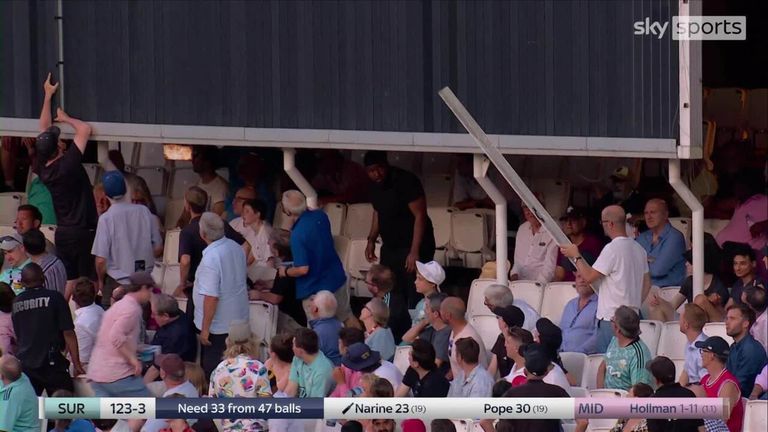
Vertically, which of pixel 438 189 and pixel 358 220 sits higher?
pixel 438 189

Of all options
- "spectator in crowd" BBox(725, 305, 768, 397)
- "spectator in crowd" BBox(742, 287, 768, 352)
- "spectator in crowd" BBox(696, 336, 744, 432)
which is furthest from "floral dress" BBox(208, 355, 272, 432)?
"spectator in crowd" BBox(742, 287, 768, 352)

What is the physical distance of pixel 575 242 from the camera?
16531 millimetres

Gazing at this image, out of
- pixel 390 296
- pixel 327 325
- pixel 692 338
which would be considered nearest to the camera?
pixel 692 338

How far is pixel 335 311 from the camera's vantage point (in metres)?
15.5

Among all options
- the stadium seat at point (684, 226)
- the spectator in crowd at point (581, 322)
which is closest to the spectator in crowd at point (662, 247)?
the stadium seat at point (684, 226)

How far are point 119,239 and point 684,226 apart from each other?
14.4ft

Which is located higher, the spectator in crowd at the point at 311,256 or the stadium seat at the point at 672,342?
the spectator in crowd at the point at 311,256

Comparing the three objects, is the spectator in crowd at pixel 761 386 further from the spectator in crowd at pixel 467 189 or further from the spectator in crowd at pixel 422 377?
the spectator in crowd at pixel 467 189

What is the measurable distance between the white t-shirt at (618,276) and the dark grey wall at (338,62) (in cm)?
148

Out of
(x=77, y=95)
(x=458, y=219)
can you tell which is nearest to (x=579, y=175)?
(x=458, y=219)

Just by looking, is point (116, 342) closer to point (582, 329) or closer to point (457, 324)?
point (457, 324)

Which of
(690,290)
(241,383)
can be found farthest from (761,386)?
(241,383)

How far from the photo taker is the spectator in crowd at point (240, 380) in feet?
46.5

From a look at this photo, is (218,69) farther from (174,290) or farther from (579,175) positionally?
(579,175)
